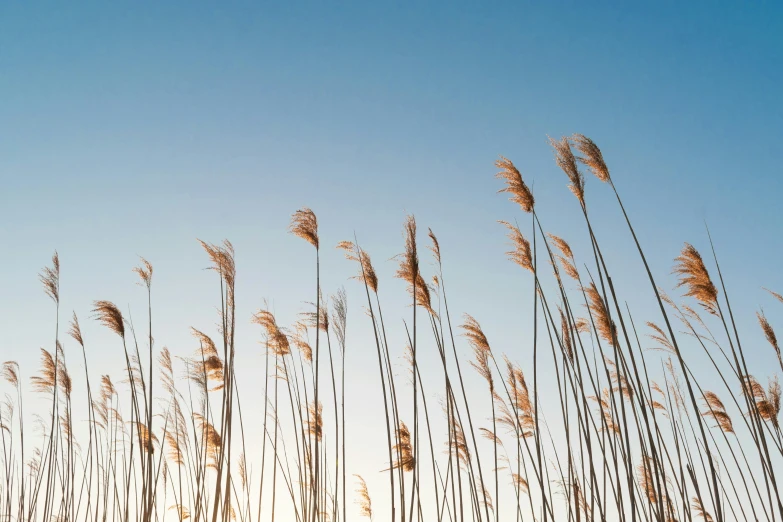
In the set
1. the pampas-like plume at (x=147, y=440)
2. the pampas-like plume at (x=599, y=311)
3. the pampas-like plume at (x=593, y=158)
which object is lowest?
the pampas-like plume at (x=147, y=440)

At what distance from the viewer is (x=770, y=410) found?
495cm

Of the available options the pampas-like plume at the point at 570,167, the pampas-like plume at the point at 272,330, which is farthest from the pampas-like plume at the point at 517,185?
the pampas-like plume at the point at 272,330

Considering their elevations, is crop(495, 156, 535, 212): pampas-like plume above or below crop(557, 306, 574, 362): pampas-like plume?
above

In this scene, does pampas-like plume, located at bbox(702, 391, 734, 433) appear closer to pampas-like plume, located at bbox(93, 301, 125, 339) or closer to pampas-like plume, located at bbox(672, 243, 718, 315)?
pampas-like plume, located at bbox(672, 243, 718, 315)

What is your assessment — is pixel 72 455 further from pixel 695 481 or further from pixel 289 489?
pixel 695 481

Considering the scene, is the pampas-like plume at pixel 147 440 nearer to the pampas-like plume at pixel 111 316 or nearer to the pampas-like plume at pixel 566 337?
the pampas-like plume at pixel 111 316

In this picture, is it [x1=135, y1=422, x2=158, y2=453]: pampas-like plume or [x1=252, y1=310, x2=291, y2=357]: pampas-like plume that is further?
[x1=252, y1=310, x2=291, y2=357]: pampas-like plume

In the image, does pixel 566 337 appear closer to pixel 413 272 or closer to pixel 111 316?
pixel 413 272

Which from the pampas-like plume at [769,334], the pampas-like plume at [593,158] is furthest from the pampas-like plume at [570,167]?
the pampas-like plume at [769,334]

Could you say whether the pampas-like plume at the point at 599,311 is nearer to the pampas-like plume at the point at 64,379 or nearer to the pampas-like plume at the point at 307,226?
the pampas-like plume at the point at 307,226

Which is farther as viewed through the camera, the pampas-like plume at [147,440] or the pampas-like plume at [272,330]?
the pampas-like plume at [272,330]

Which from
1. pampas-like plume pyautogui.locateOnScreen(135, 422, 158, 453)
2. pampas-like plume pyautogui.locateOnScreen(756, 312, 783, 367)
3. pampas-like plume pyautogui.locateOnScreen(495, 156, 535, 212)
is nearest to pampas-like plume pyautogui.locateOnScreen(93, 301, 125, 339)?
pampas-like plume pyautogui.locateOnScreen(135, 422, 158, 453)

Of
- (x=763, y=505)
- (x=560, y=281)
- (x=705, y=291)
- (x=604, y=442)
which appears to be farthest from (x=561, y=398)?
(x=763, y=505)

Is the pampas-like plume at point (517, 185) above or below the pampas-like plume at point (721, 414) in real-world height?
above
